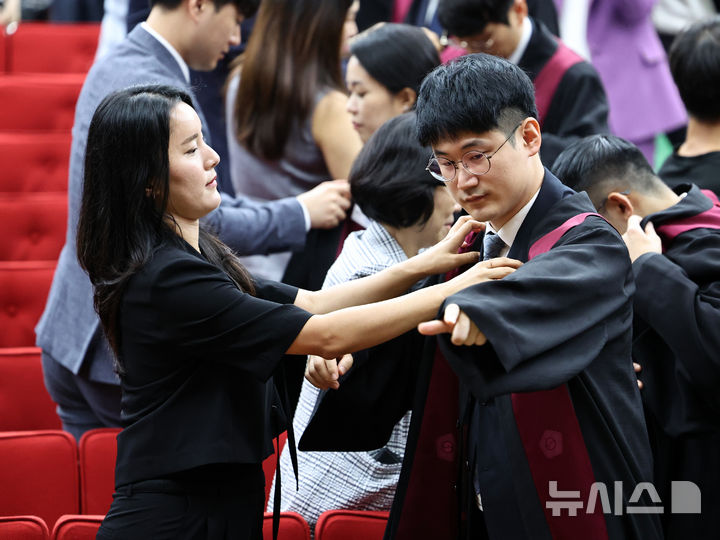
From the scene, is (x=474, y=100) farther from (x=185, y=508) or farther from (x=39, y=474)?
(x=39, y=474)

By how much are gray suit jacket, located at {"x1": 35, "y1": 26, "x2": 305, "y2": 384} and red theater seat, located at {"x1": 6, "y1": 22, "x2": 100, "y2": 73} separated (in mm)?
3137

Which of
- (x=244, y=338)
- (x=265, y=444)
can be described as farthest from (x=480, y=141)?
(x=265, y=444)

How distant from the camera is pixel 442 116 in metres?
1.91

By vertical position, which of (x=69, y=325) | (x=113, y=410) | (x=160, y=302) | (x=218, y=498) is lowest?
(x=113, y=410)

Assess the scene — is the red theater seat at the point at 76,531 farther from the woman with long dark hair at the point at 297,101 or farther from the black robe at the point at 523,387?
the woman with long dark hair at the point at 297,101

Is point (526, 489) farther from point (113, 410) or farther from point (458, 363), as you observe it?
point (113, 410)

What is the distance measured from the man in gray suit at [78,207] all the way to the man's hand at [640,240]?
0.94m

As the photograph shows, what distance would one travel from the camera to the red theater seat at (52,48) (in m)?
5.93

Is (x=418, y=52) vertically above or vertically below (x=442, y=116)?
below

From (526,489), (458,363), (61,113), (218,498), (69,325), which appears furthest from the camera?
(61,113)

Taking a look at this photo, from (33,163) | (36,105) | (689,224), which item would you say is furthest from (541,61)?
(36,105)

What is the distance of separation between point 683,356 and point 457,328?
0.89 meters

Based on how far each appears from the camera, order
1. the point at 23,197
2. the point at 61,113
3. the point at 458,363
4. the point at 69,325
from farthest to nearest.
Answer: the point at 61,113 < the point at 23,197 < the point at 69,325 < the point at 458,363

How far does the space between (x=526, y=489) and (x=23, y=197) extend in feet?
10.7
